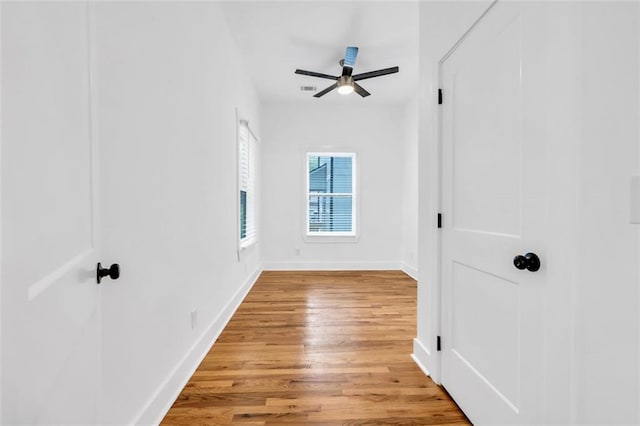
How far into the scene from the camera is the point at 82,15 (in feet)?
2.66

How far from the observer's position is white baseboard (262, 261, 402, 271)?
16.9 feet

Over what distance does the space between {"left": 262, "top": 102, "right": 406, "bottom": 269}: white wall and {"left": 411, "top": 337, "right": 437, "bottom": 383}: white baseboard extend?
3.13m

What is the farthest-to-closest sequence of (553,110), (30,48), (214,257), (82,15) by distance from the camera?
(214,257) < (553,110) < (82,15) < (30,48)

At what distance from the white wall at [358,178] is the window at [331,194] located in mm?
180

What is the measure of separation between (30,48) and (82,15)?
0.29 metres

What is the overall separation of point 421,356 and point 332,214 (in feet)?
11.6

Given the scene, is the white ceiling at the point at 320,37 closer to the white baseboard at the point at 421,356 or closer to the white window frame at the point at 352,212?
the white window frame at the point at 352,212

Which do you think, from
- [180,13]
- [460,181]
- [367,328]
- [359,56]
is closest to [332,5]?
[359,56]

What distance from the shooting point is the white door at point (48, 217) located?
1.81 ft

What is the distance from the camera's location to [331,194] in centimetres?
532

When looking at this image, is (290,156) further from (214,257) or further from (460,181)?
(460,181)

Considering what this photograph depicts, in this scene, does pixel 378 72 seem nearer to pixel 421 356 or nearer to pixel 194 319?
pixel 421 356

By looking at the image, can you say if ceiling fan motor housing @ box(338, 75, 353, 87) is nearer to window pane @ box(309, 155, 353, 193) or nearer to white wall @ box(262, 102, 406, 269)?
white wall @ box(262, 102, 406, 269)

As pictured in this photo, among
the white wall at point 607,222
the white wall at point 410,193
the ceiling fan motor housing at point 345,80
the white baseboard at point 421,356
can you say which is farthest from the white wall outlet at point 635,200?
the white wall at point 410,193
